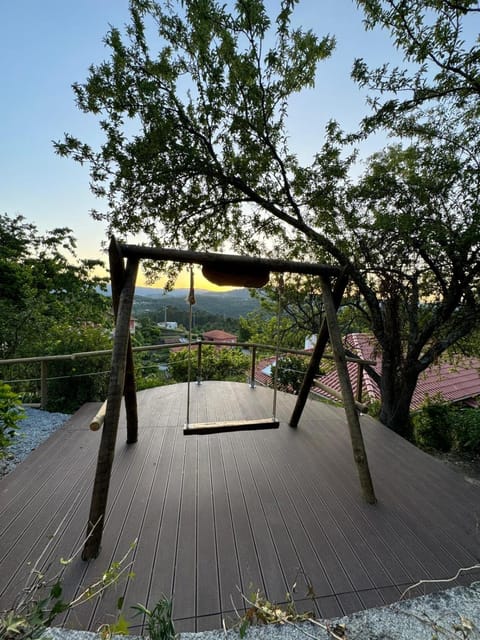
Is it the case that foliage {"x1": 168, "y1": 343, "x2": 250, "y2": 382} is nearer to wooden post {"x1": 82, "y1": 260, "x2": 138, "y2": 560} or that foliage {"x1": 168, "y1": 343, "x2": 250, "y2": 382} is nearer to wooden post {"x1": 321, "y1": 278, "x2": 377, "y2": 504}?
wooden post {"x1": 321, "y1": 278, "x2": 377, "y2": 504}

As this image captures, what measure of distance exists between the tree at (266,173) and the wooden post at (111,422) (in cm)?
245

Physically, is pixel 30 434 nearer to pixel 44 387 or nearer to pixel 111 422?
pixel 44 387

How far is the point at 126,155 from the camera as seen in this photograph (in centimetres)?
345

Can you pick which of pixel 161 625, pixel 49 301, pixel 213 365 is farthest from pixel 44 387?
pixel 49 301

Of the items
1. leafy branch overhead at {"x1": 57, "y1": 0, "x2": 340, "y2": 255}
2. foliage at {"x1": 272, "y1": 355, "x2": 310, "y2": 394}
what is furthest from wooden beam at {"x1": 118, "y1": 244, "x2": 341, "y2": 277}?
foliage at {"x1": 272, "y1": 355, "x2": 310, "y2": 394}

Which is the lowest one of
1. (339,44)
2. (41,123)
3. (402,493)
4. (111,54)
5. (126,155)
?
(402,493)

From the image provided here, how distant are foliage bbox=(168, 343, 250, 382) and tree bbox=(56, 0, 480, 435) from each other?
4.15 m

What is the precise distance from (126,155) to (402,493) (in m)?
4.54

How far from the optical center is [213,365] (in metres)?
7.75

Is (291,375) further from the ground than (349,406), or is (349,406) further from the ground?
(349,406)

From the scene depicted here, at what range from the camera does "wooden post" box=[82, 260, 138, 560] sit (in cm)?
153

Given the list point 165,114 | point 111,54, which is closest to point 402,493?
point 165,114

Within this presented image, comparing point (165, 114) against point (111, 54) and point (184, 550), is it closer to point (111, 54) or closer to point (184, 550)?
point (111, 54)

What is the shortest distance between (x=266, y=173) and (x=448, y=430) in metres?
5.38
